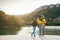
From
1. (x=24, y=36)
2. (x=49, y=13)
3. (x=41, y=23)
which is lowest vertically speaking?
(x=24, y=36)

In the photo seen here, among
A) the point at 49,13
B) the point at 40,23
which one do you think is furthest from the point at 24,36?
the point at 49,13

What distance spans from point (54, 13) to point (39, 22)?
0.24m

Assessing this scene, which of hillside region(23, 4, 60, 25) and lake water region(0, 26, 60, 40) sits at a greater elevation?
hillside region(23, 4, 60, 25)

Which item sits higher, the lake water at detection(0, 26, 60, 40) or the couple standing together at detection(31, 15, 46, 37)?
the couple standing together at detection(31, 15, 46, 37)

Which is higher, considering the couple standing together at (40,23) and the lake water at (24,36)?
the couple standing together at (40,23)

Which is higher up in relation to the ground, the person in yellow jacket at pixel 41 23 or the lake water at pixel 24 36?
the person in yellow jacket at pixel 41 23

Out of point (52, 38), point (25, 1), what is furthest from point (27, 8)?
point (52, 38)

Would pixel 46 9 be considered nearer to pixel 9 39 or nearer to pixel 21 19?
pixel 21 19

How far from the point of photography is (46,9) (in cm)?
225

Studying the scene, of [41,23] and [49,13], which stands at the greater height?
[49,13]

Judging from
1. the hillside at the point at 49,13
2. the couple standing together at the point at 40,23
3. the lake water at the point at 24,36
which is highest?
the hillside at the point at 49,13

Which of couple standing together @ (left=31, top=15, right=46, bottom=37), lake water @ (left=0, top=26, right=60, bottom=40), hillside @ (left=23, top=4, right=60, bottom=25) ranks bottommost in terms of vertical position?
lake water @ (left=0, top=26, right=60, bottom=40)

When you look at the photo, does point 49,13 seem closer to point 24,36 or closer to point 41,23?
point 41,23

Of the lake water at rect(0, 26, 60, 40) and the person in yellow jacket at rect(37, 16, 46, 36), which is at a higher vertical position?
the person in yellow jacket at rect(37, 16, 46, 36)
